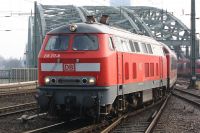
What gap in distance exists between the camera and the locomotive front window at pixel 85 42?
563 inches

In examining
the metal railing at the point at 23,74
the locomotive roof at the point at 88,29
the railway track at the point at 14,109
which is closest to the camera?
the locomotive roof at the point at 88,29

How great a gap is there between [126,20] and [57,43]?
101 m

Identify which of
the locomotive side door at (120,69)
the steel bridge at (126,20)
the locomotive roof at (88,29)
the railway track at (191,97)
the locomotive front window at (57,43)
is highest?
the steel bridge at (126,20)

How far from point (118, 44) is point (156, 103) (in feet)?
30.0

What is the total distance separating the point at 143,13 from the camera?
130000 millimetres

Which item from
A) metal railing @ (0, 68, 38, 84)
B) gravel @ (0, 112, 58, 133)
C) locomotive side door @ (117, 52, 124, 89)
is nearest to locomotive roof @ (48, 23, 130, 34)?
locomotive side door @ (117, 52, 124, 89)

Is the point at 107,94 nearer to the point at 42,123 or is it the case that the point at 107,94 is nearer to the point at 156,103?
the point at 42,123

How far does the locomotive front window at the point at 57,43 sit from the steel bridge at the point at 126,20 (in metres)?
75.7

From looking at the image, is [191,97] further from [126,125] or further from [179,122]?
[126,125]

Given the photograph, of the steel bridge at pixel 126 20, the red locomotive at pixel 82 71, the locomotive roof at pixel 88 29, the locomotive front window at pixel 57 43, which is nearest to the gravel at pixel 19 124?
the red locomotive at pixel 82 71

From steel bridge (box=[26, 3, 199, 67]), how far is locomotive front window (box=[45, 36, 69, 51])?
75.7m

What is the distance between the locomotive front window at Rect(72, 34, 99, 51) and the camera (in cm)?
1430

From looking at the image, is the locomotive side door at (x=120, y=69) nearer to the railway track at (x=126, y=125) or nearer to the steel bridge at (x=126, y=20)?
the railway track at (x=126, y=125)

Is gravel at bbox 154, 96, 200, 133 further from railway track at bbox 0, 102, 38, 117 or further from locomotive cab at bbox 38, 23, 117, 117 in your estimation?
railway track at bbox 0, 102, 38, 117
